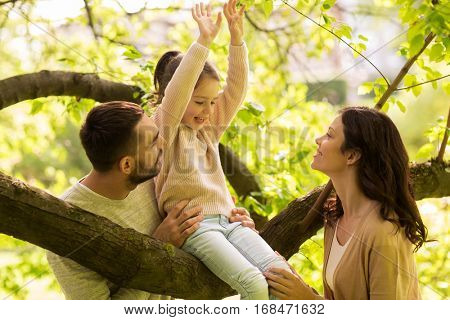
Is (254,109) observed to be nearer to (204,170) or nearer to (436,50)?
(204,170)

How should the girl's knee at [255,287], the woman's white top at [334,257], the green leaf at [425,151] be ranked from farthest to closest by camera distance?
the green leaf at [425,151] → the woman's white top at [334,257] → the girl's knee at [255,287]

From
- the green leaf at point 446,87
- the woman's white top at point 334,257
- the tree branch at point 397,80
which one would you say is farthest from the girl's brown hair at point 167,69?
the green leaf at point 446,87

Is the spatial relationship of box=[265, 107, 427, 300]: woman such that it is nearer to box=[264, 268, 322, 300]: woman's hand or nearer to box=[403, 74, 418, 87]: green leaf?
box=[264, 268, 322, 300]: woman's hand

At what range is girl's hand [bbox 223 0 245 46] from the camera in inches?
105

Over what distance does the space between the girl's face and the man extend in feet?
0.69

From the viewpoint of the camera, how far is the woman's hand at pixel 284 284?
2.21 m

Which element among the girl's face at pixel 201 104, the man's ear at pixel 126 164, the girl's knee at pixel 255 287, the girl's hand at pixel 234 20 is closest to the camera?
the girl's knee at pixel 255 287

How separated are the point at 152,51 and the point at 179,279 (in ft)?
10.3

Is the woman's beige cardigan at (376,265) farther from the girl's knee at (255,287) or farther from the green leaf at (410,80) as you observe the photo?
the green leaf at (410,80)

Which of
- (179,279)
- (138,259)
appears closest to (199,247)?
(179,279)

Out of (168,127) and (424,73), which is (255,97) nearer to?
(424,73)

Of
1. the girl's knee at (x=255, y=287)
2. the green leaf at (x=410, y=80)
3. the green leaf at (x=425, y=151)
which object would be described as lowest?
the girl's knee at (x=255, y=287)

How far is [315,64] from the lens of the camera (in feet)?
51.0

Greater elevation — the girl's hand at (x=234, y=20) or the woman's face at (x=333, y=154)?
the girl's hand at (x=234, y=20)
